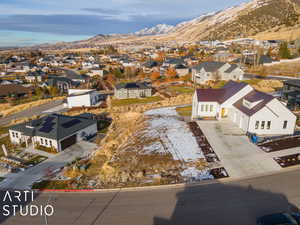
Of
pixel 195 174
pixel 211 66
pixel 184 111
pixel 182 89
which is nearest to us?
pixel 195 174

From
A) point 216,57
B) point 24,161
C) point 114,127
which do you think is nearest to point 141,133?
point 114,127

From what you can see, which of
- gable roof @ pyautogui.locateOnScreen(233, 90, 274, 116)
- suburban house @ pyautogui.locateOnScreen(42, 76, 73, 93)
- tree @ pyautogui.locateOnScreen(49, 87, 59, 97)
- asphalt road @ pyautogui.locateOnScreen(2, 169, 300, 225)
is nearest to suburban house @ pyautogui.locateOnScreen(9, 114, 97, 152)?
asphalt road @ pyautogui.locateOnScreen(2, 169, 300, 225)

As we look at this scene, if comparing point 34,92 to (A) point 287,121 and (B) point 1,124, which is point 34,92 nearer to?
(B) point 1,124

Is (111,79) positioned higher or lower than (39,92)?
higher

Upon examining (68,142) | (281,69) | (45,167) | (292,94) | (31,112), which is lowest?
(45,167)

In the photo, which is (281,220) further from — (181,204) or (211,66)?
(211,66)

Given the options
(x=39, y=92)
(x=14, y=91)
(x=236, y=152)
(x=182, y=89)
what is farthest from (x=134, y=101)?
(x=14, y=91)

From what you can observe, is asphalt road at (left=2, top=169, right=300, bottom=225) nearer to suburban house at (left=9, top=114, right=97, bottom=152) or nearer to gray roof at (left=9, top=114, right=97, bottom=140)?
suburban house at (left=9, top=114, right=97, bottom=152)
